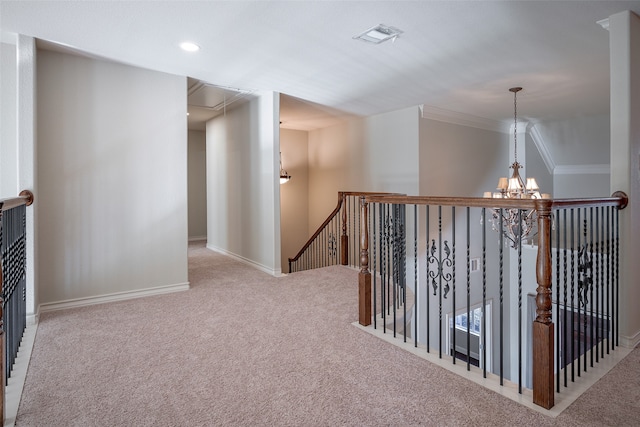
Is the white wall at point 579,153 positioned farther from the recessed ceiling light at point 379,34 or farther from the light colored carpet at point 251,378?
the light colored carpet at point 251,378

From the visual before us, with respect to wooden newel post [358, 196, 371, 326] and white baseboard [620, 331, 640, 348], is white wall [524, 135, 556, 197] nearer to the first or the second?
white baseboard [620, 331, 640, 348]

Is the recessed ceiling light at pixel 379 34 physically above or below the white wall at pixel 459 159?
above

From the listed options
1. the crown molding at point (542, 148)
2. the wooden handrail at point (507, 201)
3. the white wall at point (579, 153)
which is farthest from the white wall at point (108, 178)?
the white wall at point (579, 153)

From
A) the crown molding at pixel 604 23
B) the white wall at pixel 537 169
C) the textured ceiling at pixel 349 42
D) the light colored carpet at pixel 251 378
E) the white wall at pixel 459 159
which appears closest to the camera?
the light colored carpet at pixel 251 378

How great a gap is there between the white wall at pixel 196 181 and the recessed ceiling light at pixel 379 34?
615cm

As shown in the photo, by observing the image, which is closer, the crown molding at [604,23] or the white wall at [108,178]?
the crown molding at [604,23]

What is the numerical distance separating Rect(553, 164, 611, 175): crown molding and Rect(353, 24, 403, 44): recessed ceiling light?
627cm

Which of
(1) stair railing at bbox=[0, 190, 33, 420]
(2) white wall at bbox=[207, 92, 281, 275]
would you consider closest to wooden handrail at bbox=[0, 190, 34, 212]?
(1) stair railing at bbox=[0, 190, 33, 420]

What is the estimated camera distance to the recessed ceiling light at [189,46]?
3.48 metres

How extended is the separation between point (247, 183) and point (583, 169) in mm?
6706

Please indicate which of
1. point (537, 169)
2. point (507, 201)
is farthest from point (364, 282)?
point (537, 169)

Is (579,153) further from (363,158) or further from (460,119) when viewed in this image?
(363,158)

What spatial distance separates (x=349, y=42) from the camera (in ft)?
11.3

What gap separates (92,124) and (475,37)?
3.78 m
